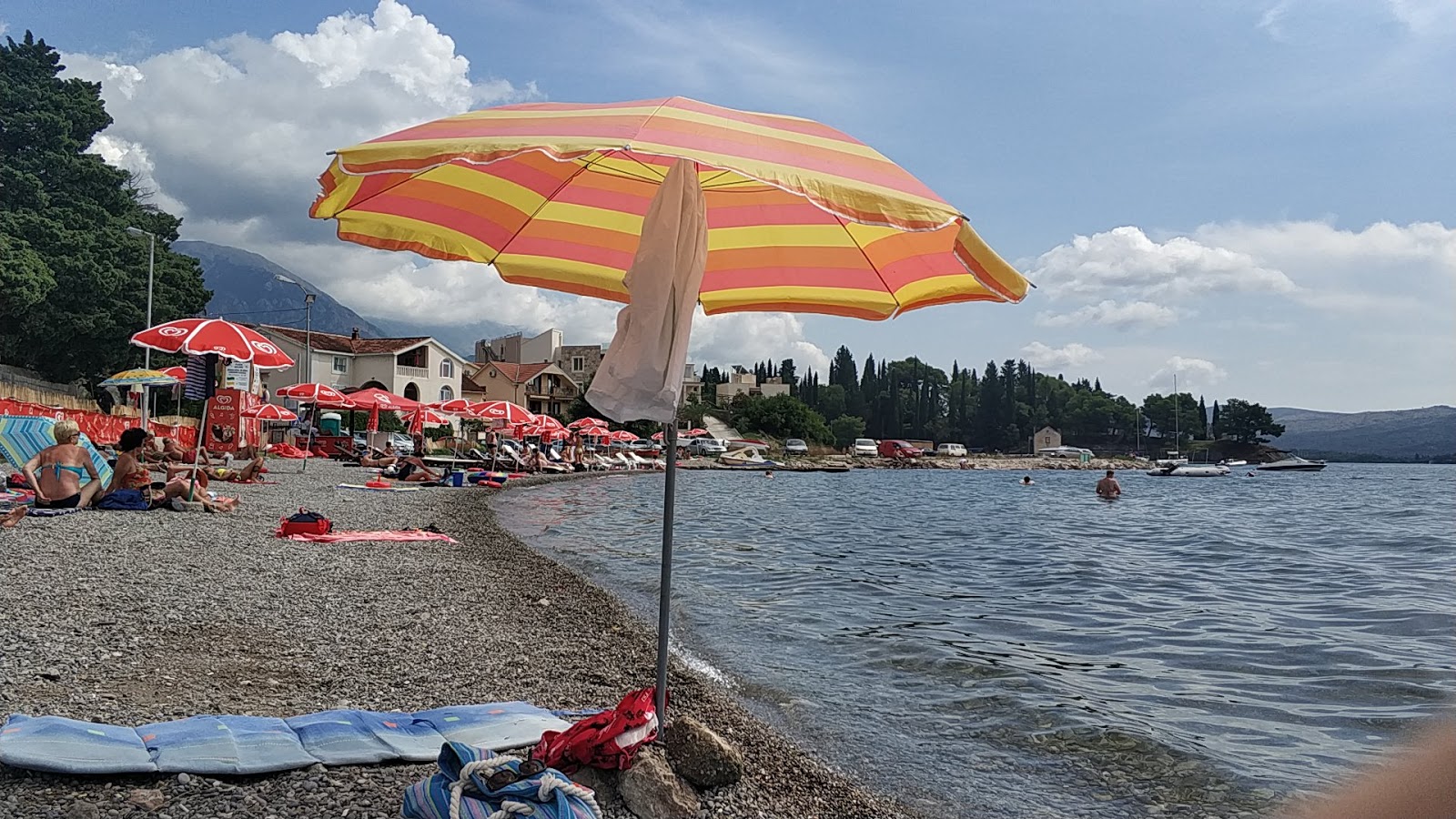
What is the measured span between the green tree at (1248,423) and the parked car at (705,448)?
86138mm

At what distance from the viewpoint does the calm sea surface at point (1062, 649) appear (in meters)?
5.91

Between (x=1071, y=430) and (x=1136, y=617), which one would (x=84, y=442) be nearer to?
(x=1136, y=617)

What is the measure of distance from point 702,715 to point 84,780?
10.9ft

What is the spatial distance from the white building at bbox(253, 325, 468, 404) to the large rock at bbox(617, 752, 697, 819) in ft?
185

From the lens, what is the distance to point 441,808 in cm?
344

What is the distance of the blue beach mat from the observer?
12.3 ft

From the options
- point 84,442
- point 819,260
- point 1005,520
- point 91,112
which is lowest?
point 1005,520

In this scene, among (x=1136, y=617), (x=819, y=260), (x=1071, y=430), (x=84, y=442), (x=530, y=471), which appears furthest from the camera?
(x=1071, y=430)

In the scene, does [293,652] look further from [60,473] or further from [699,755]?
[60,473]

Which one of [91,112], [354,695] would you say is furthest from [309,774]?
[91,112]

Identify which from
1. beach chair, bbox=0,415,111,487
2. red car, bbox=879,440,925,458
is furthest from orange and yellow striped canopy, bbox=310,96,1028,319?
red car, bbox=879,440,925,458

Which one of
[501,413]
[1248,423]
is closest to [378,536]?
[501,413]

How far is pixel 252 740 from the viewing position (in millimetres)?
4094

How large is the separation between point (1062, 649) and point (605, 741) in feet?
23.3
